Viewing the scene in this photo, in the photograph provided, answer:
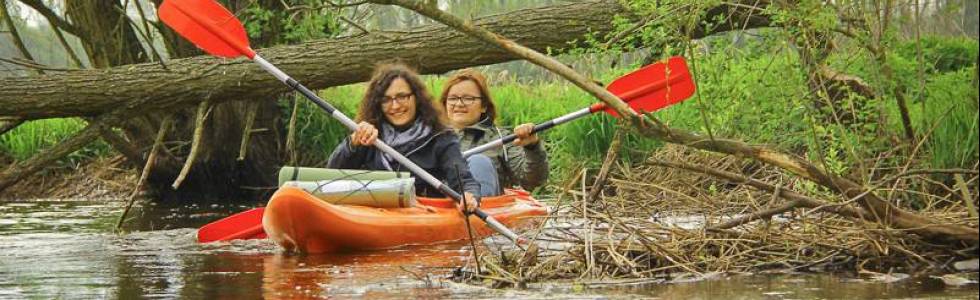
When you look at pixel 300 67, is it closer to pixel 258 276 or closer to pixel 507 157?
pixel 507 157

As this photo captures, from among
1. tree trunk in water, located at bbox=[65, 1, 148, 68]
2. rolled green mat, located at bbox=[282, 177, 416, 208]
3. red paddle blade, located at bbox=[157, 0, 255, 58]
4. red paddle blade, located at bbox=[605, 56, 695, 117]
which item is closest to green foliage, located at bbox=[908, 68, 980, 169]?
red paddle blade, located at bbox=[605, 56, 695, 117]

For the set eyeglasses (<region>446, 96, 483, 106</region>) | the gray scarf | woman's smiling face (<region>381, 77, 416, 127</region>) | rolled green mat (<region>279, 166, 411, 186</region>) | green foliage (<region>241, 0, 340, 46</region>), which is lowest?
rolled green mat (<region>279, 166, 411, 186</region>)

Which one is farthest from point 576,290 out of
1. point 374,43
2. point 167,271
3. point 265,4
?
point 265,4

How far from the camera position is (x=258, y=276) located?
5574mm

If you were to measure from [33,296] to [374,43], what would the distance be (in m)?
3.98

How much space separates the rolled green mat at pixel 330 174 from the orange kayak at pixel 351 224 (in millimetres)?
135

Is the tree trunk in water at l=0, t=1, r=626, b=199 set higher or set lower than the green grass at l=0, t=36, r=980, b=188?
higher

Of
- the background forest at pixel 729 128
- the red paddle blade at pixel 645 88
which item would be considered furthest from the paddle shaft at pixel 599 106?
the background forest at pixel 729 128

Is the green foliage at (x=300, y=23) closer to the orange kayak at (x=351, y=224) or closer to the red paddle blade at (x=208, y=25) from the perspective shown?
the red paddle blade at (x=208, y=25)

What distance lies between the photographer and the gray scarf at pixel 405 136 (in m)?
7.09

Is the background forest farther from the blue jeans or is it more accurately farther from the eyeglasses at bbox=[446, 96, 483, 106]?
the blue jeans

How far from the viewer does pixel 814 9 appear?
4758mm

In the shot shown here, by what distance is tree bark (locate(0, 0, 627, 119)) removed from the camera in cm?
837

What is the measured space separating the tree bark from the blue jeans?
82 centimetres
